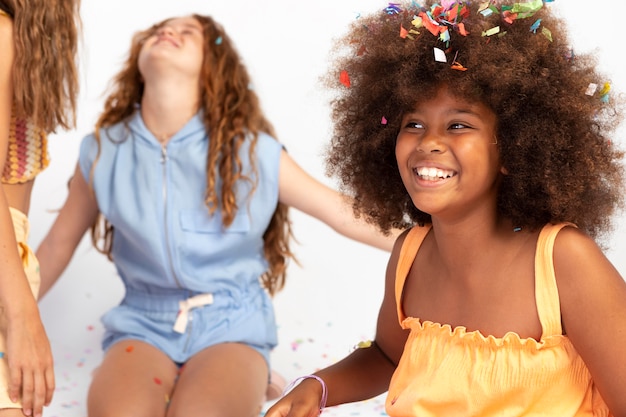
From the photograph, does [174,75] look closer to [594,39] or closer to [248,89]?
[248,89]

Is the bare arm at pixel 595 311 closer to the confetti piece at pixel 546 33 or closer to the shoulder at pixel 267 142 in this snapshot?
the confetti piece at pixel 546 33

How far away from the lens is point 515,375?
1.76m

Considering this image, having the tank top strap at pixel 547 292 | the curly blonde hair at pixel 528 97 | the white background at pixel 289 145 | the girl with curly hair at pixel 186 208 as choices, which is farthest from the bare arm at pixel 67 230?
the tank top strap at pixel 547 292

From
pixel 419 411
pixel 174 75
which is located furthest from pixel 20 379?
pixel 174 75

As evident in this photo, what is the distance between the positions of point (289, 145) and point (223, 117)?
841 millimetres

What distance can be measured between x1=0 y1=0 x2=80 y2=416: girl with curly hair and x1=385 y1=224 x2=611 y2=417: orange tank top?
70cm

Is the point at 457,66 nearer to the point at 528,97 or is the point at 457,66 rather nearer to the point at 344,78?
the point at 528,97

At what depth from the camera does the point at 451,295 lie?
6.26 feet

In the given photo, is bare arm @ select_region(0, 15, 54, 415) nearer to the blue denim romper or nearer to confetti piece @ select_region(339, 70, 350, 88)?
confetti piece @ select_region(339, 70, 350, 88)

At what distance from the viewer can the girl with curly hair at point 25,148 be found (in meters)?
2.02

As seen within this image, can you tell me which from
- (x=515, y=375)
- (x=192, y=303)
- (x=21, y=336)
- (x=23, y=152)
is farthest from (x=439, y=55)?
(x=192, y=303)

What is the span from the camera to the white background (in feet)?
11.5

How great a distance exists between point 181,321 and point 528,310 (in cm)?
129

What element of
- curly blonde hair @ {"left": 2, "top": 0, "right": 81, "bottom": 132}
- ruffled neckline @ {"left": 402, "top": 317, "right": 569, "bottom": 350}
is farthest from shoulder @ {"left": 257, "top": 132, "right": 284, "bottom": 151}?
ruffled neckline @ {"left": 402, "top": 317, "right": 569, "bottom": 350}
